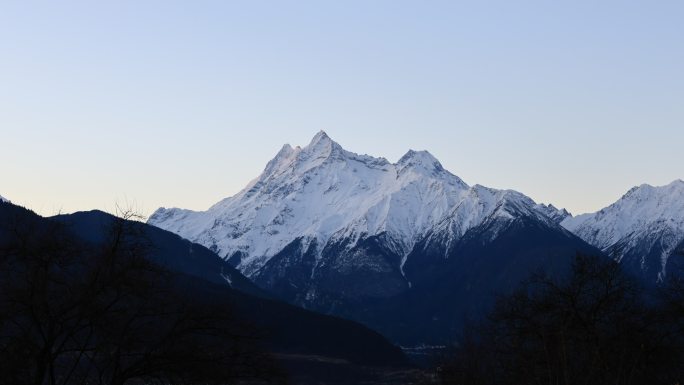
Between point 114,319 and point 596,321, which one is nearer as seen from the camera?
point 114,319

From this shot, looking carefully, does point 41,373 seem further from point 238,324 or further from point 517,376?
point 517,376

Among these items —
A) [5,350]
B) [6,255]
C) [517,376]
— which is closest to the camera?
[5,350]

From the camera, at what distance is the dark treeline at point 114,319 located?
119 feet

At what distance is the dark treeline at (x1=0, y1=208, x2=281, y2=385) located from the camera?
36250mm

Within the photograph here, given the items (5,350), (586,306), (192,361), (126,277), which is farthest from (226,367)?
(586,306)

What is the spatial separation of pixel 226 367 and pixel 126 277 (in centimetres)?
436

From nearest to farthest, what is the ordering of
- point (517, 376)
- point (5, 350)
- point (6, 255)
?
point (5, 350) < point (6, 255) < point (517, 376)

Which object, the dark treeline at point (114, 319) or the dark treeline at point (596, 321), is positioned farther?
the dark treeline at point (596, 321)

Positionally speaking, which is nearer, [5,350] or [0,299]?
[5,350]

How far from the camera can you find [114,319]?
124ft

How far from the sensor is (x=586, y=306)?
59.7 meters

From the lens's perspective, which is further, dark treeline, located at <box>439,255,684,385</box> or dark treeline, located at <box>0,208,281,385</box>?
dark treeline, located at <box>439,255,684,385</box>

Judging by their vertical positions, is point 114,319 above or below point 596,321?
below

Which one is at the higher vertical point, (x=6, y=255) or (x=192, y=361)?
(x=6, y=255)
